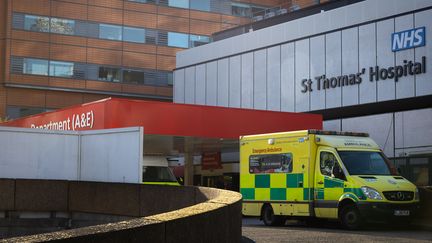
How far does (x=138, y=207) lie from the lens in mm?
15492

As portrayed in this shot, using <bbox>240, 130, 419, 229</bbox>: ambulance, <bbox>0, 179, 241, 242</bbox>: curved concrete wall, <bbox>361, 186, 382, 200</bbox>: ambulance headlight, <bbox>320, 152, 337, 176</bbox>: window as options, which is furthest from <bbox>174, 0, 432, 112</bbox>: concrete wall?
<bbox>0, 179, 241, 242</bbox>: curved concrete wall

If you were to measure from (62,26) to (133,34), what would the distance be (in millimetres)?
6553

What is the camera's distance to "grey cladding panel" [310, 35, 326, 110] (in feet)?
123

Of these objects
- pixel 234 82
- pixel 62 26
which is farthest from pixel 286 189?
pixel 62 26

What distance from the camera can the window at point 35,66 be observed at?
56.2m

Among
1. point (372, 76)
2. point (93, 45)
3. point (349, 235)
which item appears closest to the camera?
point (349, 235)

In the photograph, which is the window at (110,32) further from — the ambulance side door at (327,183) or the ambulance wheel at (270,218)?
the ambulance side door at (327,183)

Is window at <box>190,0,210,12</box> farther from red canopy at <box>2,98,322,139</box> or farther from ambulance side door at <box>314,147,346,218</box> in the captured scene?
ambulance side door at <box>314,147,346,218</box>

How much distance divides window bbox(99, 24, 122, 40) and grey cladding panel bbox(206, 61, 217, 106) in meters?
15.8

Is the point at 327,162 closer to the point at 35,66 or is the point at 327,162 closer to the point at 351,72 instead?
the point at 351,72

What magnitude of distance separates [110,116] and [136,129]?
565 centimetres

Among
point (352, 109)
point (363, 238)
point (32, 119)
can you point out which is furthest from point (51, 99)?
point (363, 238)

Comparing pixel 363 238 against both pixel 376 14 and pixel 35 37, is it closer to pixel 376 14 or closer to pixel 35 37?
pixel 376 14

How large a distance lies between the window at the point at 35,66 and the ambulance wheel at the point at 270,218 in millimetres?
40450
